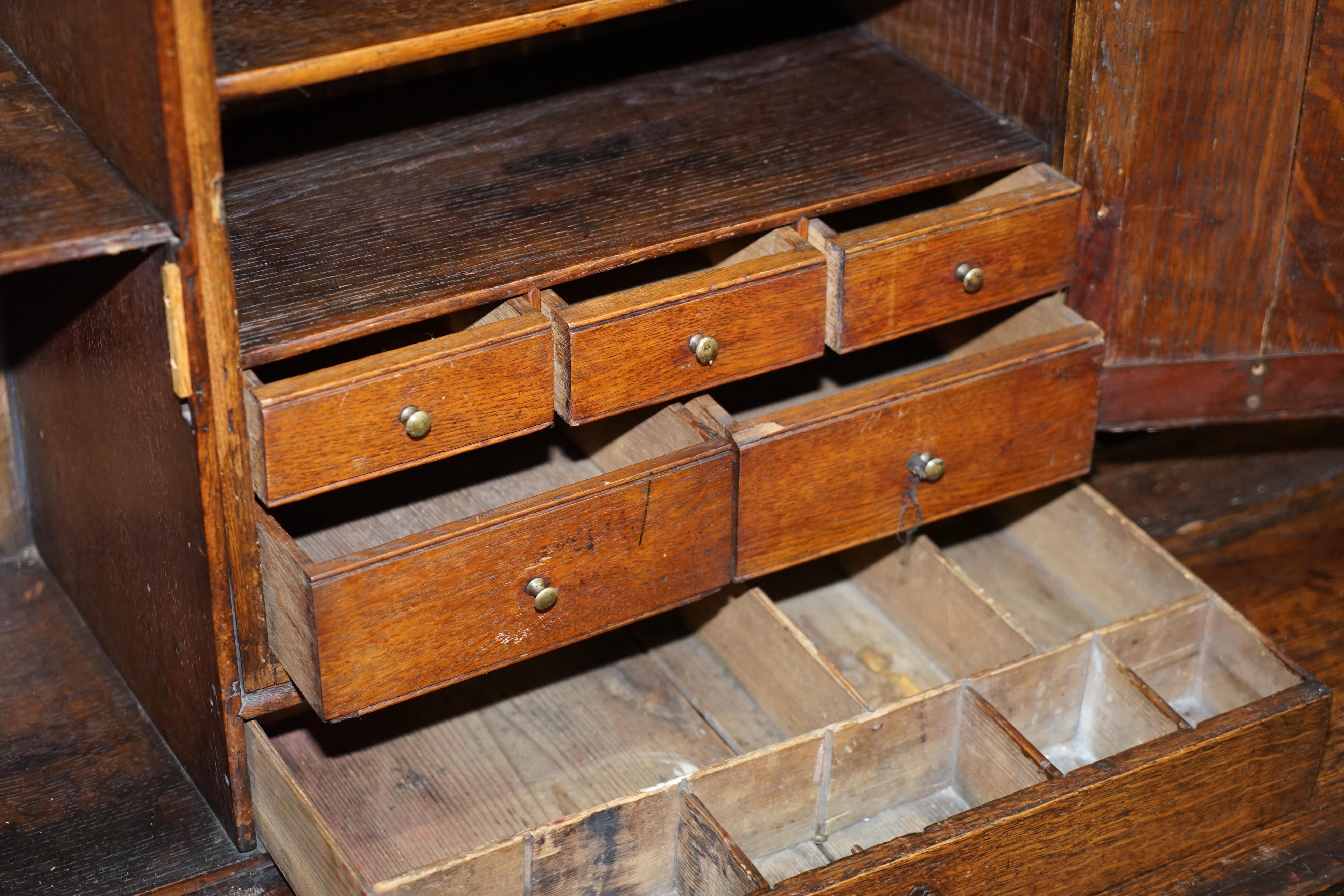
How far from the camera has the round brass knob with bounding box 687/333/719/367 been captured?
65.5 inches

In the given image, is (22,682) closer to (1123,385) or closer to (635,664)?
(635,664)

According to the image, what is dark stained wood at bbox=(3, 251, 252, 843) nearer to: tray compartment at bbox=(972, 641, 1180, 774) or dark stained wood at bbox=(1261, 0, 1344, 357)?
tray compartment at bbox=(972, 641, 1180, 774)

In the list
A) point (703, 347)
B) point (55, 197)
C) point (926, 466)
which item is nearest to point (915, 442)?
point (926, 466)

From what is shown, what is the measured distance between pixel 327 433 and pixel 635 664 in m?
0.64

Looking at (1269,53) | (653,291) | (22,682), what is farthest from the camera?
(22,682)

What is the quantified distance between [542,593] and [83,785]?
55cm

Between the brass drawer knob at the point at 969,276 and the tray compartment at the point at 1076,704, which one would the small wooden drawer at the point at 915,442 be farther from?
the tray compartment at the point at 1076,704

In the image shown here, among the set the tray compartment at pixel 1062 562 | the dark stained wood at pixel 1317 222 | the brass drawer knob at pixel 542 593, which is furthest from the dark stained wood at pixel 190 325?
the dark stained wood at pixel 1317 222

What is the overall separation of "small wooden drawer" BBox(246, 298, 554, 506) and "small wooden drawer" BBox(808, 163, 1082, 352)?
1.11 ft

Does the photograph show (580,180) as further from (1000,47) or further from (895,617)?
(895,617)

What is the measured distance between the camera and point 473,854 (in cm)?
155

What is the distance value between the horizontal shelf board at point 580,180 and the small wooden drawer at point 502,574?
198mm

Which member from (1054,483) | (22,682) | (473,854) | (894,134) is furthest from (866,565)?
(22,682)

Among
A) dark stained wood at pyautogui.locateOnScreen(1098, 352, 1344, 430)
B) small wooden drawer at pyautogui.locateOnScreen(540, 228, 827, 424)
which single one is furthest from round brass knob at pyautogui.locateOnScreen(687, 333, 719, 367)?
dark stained wood at pyautogui.locateOnScreen(1098, 352, 1344, 430)
